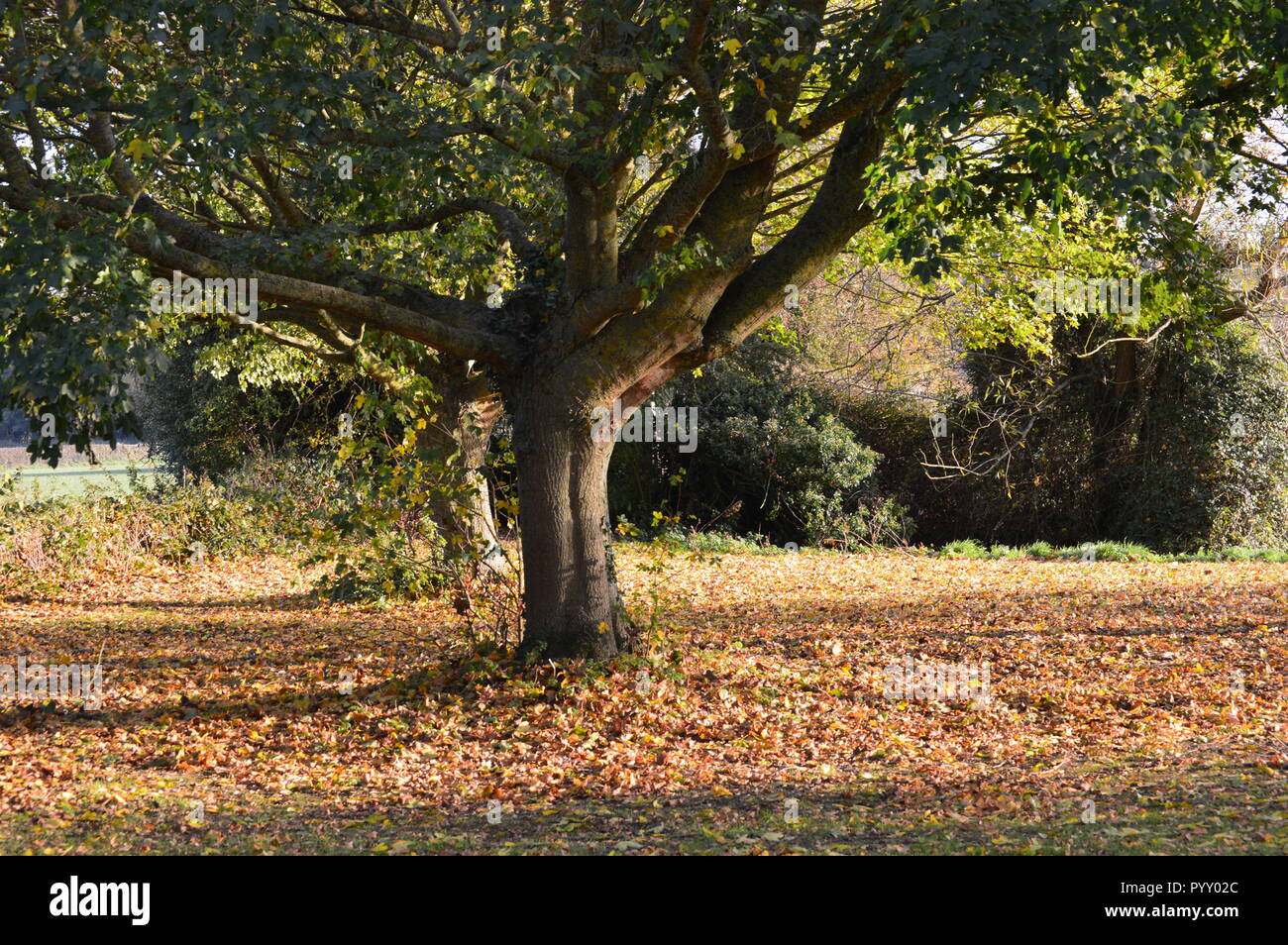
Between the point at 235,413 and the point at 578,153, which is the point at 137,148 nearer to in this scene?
the point at 578,153

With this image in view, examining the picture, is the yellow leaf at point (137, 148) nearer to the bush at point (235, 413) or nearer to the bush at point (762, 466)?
the bush at point (762, 466)

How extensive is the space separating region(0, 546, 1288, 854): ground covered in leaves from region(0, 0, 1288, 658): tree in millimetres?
1095

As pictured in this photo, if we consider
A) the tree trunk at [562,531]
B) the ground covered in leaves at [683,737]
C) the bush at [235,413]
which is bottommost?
the ground covered in leaves at [683,737]

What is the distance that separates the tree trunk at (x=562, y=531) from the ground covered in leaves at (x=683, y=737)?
297 millimetres

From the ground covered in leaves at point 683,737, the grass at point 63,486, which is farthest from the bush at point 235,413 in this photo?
the ground covered in leaves at point 683,737

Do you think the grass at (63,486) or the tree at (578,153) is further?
the grass at (63,486)

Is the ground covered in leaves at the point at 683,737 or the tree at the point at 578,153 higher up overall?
the tree at the point at 578,153

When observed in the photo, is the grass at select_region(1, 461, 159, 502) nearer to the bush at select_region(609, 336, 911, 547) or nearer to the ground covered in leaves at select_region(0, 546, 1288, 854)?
the ground covered in leaves at select_region(0, 546, 1288, 854)

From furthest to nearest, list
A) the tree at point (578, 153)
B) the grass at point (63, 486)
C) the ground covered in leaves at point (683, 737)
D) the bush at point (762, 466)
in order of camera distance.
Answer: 1. the bush at point (762, 466)
2. the grass at point (63, 486)
3. the tree at point (578, 153)
4. the ground covered in leaves at point (683, 737)

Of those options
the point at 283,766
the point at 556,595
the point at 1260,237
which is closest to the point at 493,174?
the point at 556,595

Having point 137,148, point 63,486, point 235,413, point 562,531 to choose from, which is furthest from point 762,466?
point 137,148

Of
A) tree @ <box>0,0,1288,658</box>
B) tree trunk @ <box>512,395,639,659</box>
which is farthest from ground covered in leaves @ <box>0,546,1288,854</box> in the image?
tree @ <box>0,0,1288,658</box>

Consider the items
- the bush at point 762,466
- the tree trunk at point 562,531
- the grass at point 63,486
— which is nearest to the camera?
the tree trunk at point 562,531

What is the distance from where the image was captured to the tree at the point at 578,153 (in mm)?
5844
